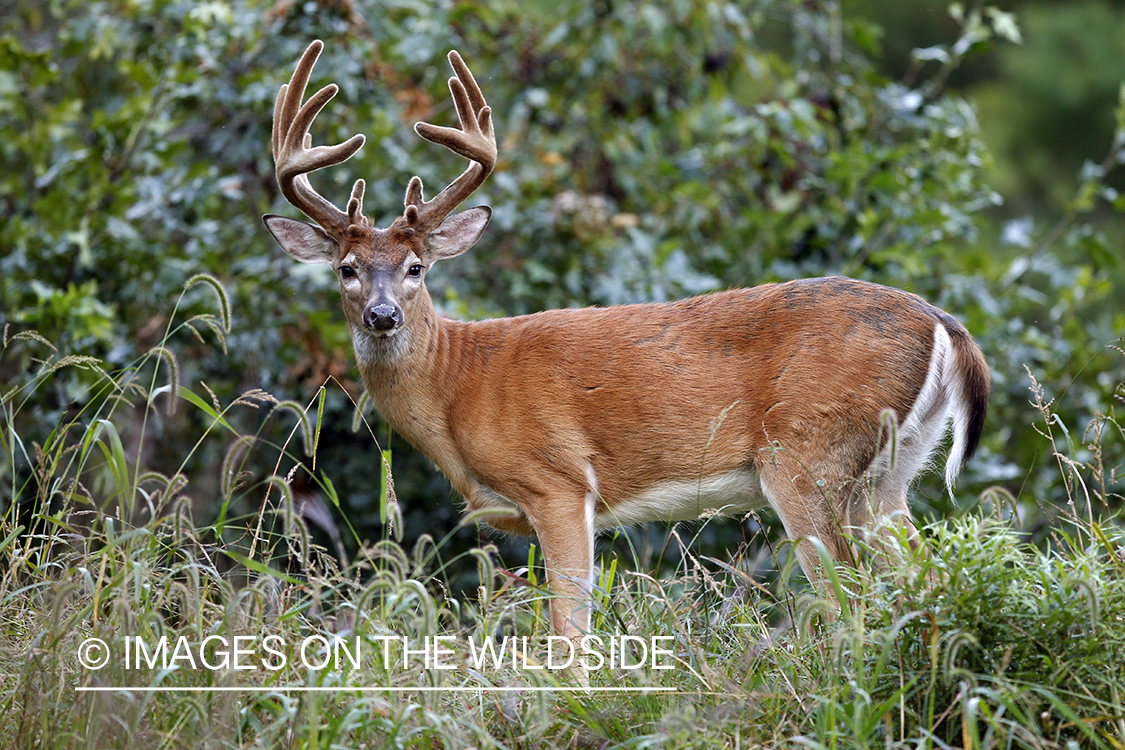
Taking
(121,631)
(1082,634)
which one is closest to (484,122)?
(121,631)

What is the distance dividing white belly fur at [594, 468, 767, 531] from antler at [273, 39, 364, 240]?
164cm

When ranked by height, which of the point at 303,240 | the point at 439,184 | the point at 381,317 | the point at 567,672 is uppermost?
the point at 303,240

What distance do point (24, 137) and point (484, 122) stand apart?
9.87 ft

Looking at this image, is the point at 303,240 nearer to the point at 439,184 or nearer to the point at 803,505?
the point at 439,184

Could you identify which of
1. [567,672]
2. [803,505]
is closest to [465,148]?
[803,505]

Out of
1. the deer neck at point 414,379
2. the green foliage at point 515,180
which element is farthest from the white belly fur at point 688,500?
the green foliage at point 515,180

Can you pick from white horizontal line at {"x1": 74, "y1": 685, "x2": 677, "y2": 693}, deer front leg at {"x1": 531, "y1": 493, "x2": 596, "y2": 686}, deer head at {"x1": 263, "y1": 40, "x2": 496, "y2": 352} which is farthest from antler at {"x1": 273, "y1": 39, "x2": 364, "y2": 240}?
white horizontal line at {"x1": 74, "y1": 685, "x2": 677, "y2": 693}

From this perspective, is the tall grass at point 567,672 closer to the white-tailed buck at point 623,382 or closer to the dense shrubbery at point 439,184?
the white-tailed buck at point 623,382

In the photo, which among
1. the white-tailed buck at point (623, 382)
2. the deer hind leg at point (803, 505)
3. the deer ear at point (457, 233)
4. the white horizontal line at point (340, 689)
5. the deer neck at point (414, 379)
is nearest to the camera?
the white horizontal line at point (340, 689)

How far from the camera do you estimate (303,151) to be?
4738 millimetres

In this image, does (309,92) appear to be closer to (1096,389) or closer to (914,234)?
(914,234)

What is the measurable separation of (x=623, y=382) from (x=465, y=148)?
3.92ft

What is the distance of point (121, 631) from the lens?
2.62 meters

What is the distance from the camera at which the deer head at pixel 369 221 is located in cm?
470
